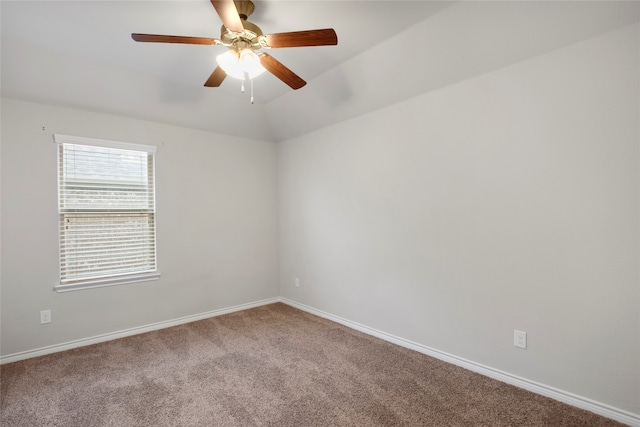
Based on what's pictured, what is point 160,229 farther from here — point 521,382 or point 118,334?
point 521,382

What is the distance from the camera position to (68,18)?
86.6 inches

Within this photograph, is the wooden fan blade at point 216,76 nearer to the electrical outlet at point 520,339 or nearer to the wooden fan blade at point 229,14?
the wooden fan blade at point 229,14

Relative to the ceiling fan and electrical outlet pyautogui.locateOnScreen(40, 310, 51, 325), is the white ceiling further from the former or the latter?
electrical outlet pyautogui.locateOnScreen(40, 310, 51, 325)

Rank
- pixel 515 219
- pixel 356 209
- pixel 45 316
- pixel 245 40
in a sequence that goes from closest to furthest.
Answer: pixel 245 40 < pixel 515 219 < pixel 45 316 < pixel 356 209

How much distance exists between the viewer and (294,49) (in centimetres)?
265

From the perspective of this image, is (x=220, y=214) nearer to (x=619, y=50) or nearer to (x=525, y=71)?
(x=525, y=71)

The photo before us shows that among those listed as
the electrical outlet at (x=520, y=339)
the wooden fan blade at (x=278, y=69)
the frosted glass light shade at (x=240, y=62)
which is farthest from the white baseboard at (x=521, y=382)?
the frosted glass light shade at (x=240, y=62)

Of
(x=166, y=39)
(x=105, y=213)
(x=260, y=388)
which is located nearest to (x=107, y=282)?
(x=105, y=213)

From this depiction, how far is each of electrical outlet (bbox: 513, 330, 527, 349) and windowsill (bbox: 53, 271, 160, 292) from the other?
352 cm

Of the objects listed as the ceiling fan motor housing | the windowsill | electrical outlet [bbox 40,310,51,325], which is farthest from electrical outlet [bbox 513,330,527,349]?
electrical outlet [bbox 40,310,51,325]

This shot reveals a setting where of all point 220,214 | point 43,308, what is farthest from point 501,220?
point 43,308

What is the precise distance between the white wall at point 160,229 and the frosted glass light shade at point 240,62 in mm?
1964

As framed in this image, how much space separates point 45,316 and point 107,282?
21.6 inches

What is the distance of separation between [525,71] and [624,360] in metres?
1.96
